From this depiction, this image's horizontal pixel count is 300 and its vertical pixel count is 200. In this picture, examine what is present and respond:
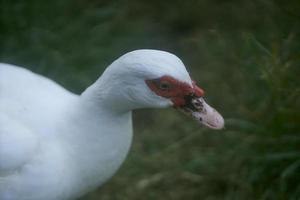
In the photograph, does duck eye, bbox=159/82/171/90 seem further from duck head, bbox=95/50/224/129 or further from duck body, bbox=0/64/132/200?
duck body, bbox=0/64/132/200

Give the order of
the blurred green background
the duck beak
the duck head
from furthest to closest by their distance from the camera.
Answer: the blurred green background → the duck beak → the duck head

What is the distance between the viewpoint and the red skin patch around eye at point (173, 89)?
2.59 m

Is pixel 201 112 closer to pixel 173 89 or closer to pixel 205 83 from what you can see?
pixel 173 89

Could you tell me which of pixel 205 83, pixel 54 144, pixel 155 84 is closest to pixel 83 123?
pixel 54 144

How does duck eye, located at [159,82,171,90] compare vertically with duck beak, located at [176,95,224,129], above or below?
above

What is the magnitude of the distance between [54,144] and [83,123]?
13 cm

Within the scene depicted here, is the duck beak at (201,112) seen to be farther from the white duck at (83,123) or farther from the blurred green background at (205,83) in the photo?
the blurred green background at (205,83)

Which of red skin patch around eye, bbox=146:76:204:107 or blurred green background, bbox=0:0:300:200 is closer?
red skin patch around eye, bbox=146:76:204:107

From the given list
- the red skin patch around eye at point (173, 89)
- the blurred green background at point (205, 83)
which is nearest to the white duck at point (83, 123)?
the red skin patch around eye at point (173, 89)

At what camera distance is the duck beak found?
2.69 meters

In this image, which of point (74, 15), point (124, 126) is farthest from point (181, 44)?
point (124, 126)

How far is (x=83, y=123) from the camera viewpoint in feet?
9.22

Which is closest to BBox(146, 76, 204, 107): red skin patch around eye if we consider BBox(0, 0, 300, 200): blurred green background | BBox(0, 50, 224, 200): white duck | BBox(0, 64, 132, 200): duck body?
BBox(0, 50, 224, 200): white duck

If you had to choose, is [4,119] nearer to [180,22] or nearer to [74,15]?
[74,15]
